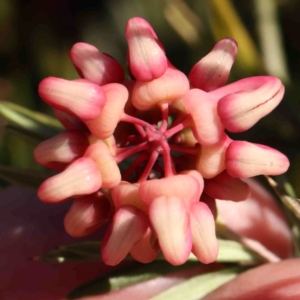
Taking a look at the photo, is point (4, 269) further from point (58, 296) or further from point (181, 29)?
point (181, 29)

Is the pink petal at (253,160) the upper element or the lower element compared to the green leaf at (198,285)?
upper

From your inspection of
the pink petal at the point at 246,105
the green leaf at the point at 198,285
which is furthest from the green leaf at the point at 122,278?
the pink petal at the point at 246,105

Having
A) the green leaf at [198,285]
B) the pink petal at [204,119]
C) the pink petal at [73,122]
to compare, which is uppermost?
the pink petal at [73,122]

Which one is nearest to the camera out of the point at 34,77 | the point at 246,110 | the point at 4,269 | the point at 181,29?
the point at 246,110

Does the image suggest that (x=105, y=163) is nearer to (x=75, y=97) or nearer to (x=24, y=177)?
(x=75, y=97)

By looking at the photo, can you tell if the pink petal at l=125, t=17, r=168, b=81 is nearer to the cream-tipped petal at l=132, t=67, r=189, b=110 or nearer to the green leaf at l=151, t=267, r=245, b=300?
the cream-tipped petal at l=132, t=67, r=189, b=110

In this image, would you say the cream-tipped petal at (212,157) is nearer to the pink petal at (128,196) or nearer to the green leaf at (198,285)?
the pink petal at (128,196)

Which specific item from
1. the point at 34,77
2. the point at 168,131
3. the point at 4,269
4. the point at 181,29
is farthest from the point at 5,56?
the point at 168,131
